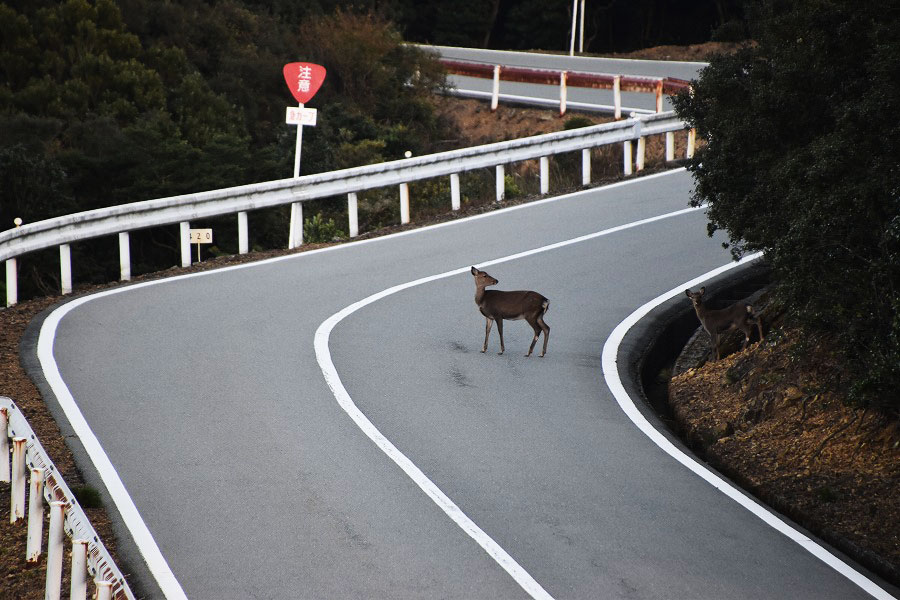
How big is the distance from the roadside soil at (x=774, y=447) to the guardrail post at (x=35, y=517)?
9cm

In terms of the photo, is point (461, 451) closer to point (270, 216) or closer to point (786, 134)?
point (786, 134)

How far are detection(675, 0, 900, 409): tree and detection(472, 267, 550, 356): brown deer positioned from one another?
2213 mm

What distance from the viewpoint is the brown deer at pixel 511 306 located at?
12.5 meters

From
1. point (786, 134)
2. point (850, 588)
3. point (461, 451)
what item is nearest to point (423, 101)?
point (786, 134)

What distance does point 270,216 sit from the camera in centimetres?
2264

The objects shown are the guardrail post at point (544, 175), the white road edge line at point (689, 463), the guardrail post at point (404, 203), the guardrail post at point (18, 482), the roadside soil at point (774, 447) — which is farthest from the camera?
→ the guardrail post at point (544, 175)

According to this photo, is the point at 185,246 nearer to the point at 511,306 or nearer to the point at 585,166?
the point at 511,306

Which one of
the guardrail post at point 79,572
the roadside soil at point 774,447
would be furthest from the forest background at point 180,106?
the guardrail post at point 79,572

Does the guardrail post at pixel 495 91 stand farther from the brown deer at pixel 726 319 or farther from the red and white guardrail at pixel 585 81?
the brown deer at pixel 726 319

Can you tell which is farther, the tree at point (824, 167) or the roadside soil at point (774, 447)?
the tree at point (824, 167)

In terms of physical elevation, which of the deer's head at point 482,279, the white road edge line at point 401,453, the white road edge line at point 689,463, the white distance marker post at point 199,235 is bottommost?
the white road edge line at point 689,463

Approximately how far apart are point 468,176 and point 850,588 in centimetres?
A: 1921

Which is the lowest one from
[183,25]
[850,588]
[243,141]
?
[850,588]

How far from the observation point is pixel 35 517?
23.8 ft
